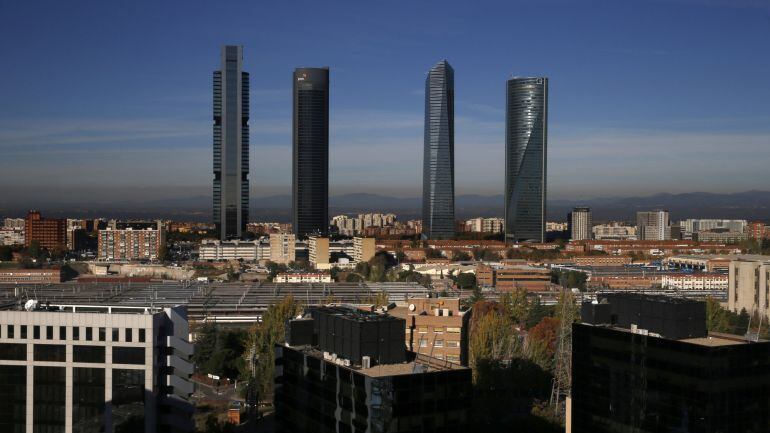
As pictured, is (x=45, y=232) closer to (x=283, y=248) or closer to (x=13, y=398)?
(x=283, y=248)

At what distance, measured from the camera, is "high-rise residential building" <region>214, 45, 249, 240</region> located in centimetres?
6088

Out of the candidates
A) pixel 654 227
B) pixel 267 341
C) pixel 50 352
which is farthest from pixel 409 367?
pixel 654 227

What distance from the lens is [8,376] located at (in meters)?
9.65

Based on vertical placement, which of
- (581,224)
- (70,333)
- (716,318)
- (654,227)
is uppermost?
(581,224)

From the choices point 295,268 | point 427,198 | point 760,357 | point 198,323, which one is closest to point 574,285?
point 295,268

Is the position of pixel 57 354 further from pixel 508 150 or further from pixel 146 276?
pixel 508 150

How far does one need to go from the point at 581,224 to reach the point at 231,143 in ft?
109

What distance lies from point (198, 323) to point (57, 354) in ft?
47.1

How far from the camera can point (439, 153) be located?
56.9 m

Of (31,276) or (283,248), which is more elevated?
(283,248)

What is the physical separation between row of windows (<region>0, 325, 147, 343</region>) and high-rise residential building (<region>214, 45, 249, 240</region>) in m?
51.4

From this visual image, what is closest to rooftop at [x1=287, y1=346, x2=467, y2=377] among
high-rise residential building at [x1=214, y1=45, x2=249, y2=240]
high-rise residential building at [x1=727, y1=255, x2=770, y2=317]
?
high-rise residential building at [x1=727, y1=255, x2=770, y2=317]

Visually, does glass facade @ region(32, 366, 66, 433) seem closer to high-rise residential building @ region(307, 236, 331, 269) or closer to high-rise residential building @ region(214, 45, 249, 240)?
high-rise residential building @ region(307, 236, 331, 269)

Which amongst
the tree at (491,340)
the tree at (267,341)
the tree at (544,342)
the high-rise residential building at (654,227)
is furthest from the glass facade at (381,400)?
the high-rise residential building at (654,227)
